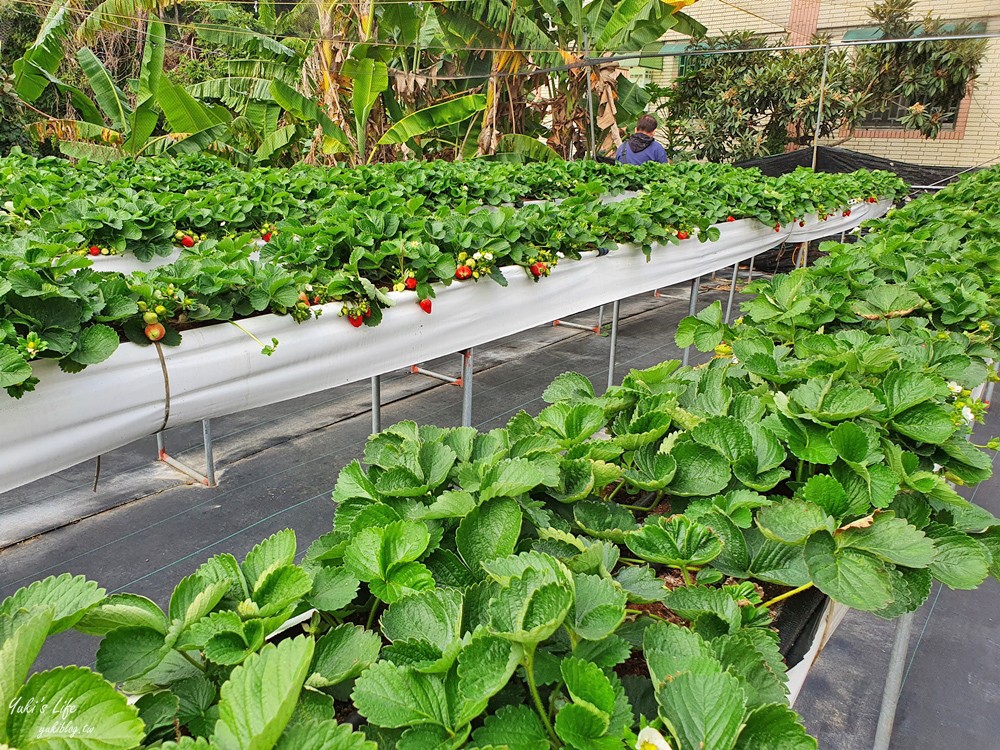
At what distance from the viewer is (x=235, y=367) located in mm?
2584

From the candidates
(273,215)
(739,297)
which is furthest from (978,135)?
(273,215)

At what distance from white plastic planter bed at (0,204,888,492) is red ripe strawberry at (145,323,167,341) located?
0.16ft

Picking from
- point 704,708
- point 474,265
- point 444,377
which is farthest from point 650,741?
point 444,377

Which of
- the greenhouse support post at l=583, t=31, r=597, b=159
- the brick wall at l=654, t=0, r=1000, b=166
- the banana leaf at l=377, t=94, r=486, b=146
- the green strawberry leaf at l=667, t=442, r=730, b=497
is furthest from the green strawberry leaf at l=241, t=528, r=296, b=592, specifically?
the brick wall at l=654, t=0, r=1000, b=166

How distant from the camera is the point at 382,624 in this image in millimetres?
860

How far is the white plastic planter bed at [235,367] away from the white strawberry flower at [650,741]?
2.03 meters

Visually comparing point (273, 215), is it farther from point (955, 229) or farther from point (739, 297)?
point (739, 297)

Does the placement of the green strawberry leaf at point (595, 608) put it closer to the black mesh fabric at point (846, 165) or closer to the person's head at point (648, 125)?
the person's head at point (648, 125)

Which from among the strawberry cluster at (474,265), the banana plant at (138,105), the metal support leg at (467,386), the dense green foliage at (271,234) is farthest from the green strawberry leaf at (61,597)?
the banana plant at (138,105)

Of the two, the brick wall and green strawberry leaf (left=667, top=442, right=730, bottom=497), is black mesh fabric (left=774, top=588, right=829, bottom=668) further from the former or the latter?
the brick wall

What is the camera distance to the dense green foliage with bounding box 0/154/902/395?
2184mm

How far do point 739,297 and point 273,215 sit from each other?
7.06 metres

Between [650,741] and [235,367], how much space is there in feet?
7.21

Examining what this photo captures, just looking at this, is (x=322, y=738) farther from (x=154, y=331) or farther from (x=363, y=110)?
(x=363, y=110)
